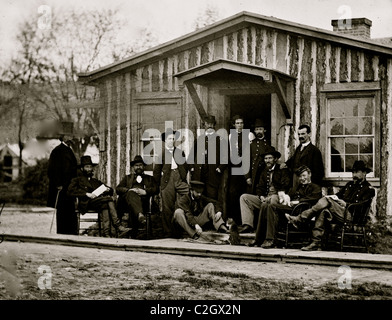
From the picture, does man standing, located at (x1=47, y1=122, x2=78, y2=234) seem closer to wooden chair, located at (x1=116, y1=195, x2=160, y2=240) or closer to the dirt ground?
wooden chair, located at (x1=116, y1=195, x2=160, y2=240)

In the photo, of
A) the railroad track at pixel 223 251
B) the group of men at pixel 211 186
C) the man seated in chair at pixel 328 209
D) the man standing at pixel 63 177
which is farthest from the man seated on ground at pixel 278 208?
the man standing at pixel 63 177

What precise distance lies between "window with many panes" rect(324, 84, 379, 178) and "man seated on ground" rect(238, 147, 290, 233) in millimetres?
1023

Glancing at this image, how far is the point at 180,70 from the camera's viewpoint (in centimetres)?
1428

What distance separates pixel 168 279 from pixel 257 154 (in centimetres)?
413

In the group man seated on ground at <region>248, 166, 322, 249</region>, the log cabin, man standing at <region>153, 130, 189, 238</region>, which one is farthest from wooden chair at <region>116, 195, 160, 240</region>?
man seated on ground at <region>248, 166, 322, 249</region>

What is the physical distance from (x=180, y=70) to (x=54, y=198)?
338 centimetres

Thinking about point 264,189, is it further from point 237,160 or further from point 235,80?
point 235,80

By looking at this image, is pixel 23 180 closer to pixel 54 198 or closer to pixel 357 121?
pixel 54 198

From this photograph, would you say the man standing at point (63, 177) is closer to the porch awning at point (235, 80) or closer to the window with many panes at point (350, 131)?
the porch awning at point (235, 80)

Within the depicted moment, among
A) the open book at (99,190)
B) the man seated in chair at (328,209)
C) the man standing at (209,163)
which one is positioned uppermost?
the man standing at (209,163)

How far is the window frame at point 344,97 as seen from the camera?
12484mm

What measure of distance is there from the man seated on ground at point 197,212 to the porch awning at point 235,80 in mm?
1782

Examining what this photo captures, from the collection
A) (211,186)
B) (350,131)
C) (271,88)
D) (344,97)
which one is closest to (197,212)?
(211,186)

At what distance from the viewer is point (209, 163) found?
1302 cm
